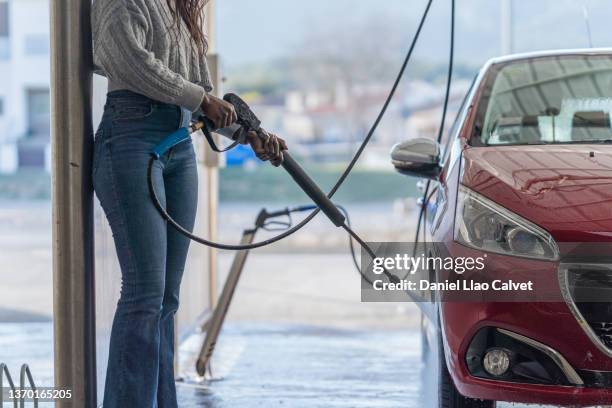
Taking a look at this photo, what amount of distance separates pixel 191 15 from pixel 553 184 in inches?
49.7

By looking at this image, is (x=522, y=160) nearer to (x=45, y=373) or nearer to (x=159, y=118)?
(x=159, y=118)

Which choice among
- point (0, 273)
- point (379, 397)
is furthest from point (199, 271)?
point (0, 273)

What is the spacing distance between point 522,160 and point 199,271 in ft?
10.3

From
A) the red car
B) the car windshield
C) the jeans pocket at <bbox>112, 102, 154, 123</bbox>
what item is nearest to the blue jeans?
the jeans pocket at <bbox>112, 102, 154, 123</bbox>

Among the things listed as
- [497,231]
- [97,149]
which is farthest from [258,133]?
[497,231]

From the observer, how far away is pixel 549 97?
4.22 meters

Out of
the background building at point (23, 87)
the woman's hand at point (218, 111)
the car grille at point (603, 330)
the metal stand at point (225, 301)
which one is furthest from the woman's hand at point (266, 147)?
the background building at point (23, 87)

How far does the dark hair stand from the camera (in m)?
2.91

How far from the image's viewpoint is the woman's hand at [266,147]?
2.99m

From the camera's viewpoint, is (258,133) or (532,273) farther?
(258,133)

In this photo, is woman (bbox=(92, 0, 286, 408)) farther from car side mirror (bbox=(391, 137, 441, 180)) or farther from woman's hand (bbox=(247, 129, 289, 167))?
car side mirror (bbox=(391, 137, 441, 180))

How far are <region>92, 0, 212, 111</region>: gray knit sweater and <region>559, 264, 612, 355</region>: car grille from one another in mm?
1224

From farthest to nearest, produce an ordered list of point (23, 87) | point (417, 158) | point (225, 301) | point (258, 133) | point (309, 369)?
point (23, 87), point (309, 369), point (225, 301), point (417, 158), point (258, 133)

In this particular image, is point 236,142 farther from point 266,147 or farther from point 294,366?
point 294,366
